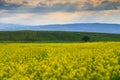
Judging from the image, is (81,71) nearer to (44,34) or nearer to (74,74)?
(74,74)

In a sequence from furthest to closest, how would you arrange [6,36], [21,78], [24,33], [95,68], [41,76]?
1. [24,33]
2. [6,36]
3. [95,68]
4. [41,76]
5. [21,78]

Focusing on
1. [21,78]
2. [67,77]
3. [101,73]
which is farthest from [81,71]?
[21,78]

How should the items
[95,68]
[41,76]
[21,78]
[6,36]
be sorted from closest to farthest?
[21,78] < [41,76] < [95,68] < [6,36]

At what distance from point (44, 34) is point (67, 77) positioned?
466 feet

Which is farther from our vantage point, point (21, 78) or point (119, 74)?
point (119, 74)

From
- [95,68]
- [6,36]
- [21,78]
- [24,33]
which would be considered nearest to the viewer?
[21,78]

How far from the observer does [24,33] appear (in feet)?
509

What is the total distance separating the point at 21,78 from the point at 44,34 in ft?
466

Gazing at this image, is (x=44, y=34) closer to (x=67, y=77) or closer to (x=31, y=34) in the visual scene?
(x=31, y=34)

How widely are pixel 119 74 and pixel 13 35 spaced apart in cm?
13698

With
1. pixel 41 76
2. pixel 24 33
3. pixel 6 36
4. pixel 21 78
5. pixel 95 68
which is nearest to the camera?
pixel 21 78

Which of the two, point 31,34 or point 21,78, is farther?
point 31,34

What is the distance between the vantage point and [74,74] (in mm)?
12680

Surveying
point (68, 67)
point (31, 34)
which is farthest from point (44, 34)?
point (68, 67)
